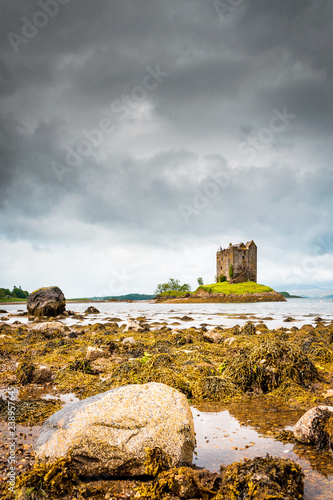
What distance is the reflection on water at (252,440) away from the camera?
339cm

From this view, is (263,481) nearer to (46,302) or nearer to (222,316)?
(222,316)

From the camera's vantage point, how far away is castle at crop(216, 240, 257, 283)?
102 meters

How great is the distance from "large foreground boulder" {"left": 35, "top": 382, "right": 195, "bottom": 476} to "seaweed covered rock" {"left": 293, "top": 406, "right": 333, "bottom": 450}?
153 centimetres

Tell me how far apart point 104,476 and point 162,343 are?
8.27 meters

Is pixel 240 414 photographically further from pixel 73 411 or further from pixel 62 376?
pixel 62 376

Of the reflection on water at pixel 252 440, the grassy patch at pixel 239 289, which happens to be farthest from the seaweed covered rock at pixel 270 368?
the grassy patch at pixel 239 289

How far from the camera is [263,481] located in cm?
300

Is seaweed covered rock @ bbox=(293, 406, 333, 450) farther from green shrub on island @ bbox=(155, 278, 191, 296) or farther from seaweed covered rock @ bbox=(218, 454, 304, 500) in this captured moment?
green shrub on island @ bbox=(155, 278, 191, 296)

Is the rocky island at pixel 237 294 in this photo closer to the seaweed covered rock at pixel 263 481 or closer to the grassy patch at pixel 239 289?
the grassy patch at pixel 239 289

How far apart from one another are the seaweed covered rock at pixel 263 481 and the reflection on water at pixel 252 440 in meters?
0.20

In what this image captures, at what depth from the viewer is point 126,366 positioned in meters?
7.88

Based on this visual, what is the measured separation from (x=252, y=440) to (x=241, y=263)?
10187 cm

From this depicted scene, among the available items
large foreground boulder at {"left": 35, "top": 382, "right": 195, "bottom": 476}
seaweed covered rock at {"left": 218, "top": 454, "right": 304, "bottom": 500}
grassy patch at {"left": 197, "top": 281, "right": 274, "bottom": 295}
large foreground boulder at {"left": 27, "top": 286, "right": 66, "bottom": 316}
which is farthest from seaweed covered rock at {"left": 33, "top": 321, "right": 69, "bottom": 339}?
grassy patch at {"left": 197, "top": 281, "right": 274, "bottom": 295}

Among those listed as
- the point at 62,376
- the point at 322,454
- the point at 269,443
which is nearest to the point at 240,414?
the point at 269,443
